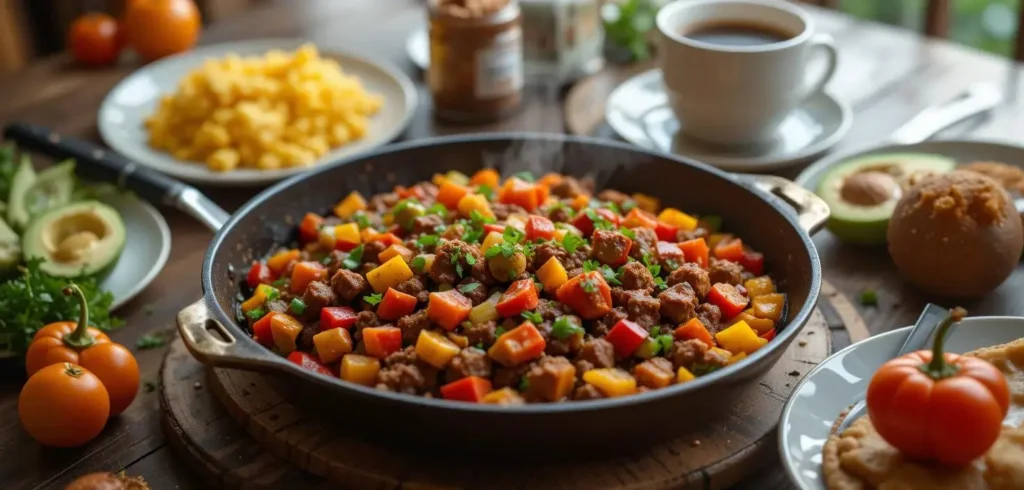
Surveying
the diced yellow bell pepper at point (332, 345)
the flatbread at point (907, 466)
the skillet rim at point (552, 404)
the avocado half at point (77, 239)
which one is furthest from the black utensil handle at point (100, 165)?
the flatbread at point (907, 466)

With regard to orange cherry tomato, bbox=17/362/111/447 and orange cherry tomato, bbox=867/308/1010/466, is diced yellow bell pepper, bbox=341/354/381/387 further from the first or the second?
orange cherry tomato, bbox=867/308/1010/466

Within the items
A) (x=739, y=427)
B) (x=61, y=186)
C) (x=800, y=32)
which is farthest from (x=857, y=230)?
(x=61, y=186)

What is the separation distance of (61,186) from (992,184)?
253cm

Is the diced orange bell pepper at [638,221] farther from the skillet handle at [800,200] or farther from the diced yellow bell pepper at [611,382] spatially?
the diced yellow bell pepper at [611,382]

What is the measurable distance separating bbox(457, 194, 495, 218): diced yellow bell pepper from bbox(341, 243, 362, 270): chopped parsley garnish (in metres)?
0.29

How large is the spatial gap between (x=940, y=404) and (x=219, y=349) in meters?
1.24

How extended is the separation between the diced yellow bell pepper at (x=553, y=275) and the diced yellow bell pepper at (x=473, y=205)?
385 millimetres

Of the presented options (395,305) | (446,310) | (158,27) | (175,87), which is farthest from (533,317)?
(158,27)

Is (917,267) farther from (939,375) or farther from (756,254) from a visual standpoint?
(939,375)

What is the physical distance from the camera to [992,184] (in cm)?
235

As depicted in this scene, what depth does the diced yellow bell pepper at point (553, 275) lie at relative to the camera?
208 cm

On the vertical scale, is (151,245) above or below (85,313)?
below

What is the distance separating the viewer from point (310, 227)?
8.39 ft

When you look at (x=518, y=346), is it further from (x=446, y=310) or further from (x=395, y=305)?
(x=395, y=305)
